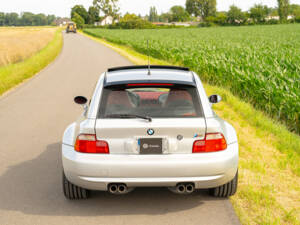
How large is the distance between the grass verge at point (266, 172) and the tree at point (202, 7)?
180 m

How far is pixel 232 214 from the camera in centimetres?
399

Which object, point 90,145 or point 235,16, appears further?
point 235,16

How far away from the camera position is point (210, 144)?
390cm

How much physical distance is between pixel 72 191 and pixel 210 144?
1.57 meters

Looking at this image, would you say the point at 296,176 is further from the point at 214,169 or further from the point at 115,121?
the point at 115,121

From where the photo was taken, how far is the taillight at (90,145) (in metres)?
3.86

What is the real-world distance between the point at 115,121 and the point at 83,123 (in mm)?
364

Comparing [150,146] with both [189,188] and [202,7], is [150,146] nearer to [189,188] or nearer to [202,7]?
[189,188]

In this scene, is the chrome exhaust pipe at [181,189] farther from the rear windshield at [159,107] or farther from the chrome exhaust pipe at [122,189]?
the rear windshield at [159,107]

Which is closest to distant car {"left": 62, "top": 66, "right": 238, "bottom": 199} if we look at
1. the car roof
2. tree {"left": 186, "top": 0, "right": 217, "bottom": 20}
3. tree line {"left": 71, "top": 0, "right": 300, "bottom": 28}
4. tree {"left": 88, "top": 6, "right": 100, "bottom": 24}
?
the car roof

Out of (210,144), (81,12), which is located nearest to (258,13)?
(81,12)

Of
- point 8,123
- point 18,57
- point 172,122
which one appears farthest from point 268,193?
point 18,57

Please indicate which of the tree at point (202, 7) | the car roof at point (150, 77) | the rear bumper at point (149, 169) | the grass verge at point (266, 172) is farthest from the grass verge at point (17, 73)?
the tree at point (202, 7)

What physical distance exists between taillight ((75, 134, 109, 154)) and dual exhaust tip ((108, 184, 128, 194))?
33 centimetres
